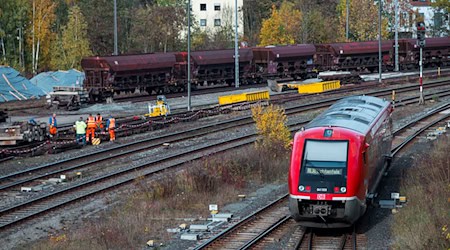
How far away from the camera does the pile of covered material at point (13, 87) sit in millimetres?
51875

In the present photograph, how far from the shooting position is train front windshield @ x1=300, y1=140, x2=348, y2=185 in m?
15.9

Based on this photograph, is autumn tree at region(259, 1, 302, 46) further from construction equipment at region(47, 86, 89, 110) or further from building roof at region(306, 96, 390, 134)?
building roof at region(306, 96, 390, 134)

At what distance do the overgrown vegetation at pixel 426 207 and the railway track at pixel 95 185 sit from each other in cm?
842

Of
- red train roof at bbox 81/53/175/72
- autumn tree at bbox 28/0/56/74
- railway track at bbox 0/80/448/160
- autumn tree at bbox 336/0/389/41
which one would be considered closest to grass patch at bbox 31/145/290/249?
railway track at bbox 0/80/448/160

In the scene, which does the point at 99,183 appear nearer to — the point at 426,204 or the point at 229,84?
the point at 426,204

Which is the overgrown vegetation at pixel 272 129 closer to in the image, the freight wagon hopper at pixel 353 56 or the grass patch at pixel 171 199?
the grass patch at pixel 171 199

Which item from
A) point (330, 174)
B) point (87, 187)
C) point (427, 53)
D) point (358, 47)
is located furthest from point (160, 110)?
point (427, 53)

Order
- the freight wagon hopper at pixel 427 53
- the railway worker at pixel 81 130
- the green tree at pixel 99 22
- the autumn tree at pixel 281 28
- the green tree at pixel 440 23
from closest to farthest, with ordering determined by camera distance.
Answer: the railway worker at pixel 81 130 < the freight wagon hopper at pixel 427 53 < the green tree at pixel 99 22 < the autumn tree at pixel 281 28 < the green tree at pixel 440 23

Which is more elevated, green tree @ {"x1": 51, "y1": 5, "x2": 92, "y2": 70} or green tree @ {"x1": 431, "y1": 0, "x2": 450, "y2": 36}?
green tree @ {"x1": 431, "y1": 0, "x2": 450, "y2": 36}

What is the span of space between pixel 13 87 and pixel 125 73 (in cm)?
880

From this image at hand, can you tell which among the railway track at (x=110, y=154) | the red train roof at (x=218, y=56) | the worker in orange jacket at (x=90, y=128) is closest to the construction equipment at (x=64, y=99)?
the red train roof at (x=218, y=56)

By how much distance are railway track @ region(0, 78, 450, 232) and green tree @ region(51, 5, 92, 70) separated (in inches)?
1432

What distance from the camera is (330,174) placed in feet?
52.4

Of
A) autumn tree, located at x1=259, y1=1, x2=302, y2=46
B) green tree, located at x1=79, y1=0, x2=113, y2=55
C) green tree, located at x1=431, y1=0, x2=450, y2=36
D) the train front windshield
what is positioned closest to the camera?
the train front windshield
